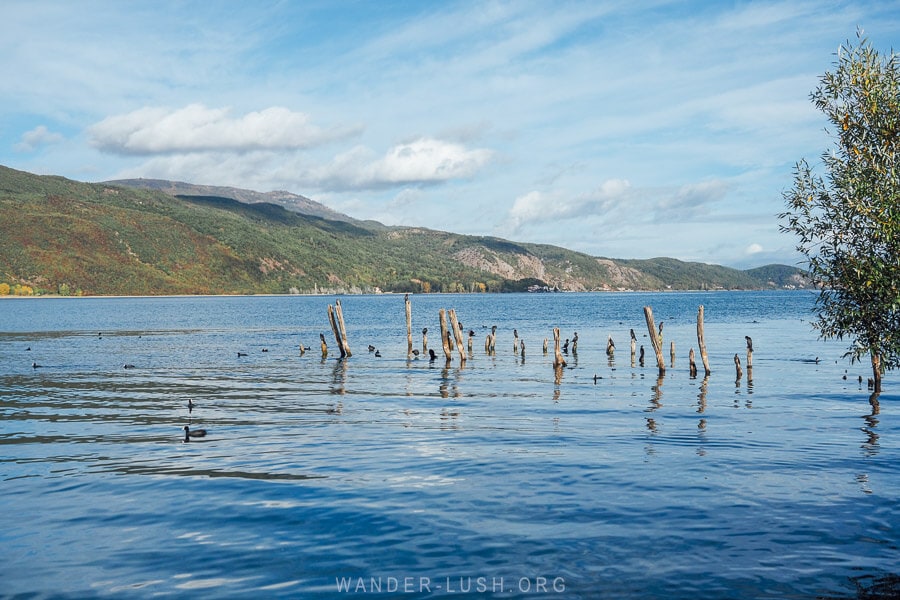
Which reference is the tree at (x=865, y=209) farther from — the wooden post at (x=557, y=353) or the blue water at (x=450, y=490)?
the wooden post at (x=557, y=353)

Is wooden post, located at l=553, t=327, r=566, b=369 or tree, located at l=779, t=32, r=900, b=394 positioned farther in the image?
A: wooden post, located at l=553, t=327, r=566, b=369

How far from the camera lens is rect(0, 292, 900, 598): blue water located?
1166 centimetres

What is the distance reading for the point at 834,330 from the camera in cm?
1788

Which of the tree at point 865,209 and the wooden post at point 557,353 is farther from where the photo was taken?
the wooden post at point 557,353

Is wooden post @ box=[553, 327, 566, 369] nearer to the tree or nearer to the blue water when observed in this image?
the blue water

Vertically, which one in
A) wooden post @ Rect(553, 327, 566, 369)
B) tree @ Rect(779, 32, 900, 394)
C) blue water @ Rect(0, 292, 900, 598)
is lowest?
blue water @ Rect(0, 292, 900, 598)

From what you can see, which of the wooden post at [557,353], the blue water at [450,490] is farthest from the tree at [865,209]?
the wooden post at [557,353]

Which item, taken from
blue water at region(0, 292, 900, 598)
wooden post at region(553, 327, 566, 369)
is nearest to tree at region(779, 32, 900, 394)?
blue water at region(0, 292, 900, 598)

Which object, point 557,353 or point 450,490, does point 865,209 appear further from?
point 557,353

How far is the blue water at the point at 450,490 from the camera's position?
1166 cm

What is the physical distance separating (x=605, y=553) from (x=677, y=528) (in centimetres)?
207

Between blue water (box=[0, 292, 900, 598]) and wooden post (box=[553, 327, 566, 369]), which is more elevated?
wooden post (box=[553, 327, 566, 369])

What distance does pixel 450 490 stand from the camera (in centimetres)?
1648

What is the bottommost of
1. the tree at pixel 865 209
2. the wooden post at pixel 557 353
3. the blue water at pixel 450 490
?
the blue water at pixel 450 490
